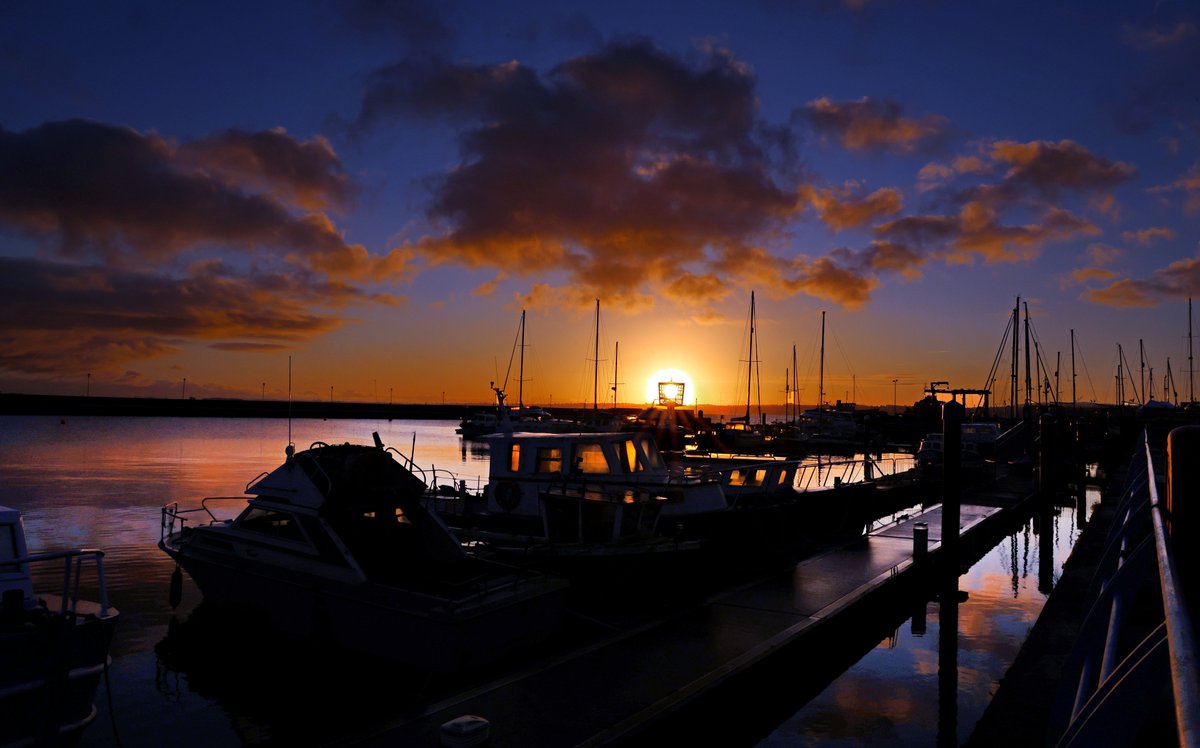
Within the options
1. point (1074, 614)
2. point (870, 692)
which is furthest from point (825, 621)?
point (1074, 614)

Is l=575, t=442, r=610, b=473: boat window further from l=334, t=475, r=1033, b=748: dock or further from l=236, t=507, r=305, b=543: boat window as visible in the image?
l=236, t=507, r=305, b=543: boat window

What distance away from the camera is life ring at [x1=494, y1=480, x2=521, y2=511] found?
19453 millimetres

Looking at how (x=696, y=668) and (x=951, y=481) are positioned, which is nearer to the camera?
(x=696, y=668)

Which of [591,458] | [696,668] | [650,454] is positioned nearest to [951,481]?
[650,454]

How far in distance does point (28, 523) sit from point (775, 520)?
98.1 ft

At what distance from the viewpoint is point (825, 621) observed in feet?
41.4

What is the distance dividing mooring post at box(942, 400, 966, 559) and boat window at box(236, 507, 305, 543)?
1340 centimetres

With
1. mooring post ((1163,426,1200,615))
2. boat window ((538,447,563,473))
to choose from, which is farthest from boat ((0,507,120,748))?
boat window ((538,447,563,473))

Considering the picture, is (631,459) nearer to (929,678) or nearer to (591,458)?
(591,458)

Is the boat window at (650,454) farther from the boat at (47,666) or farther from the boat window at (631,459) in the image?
the boat at (47,666)

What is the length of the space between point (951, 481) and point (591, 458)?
8274 mm

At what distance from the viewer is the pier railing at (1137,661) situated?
1.76 metres

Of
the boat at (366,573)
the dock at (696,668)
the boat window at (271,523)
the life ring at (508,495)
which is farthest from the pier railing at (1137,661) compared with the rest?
the life ring at (508,495)

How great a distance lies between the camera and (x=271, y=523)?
15.1 m
